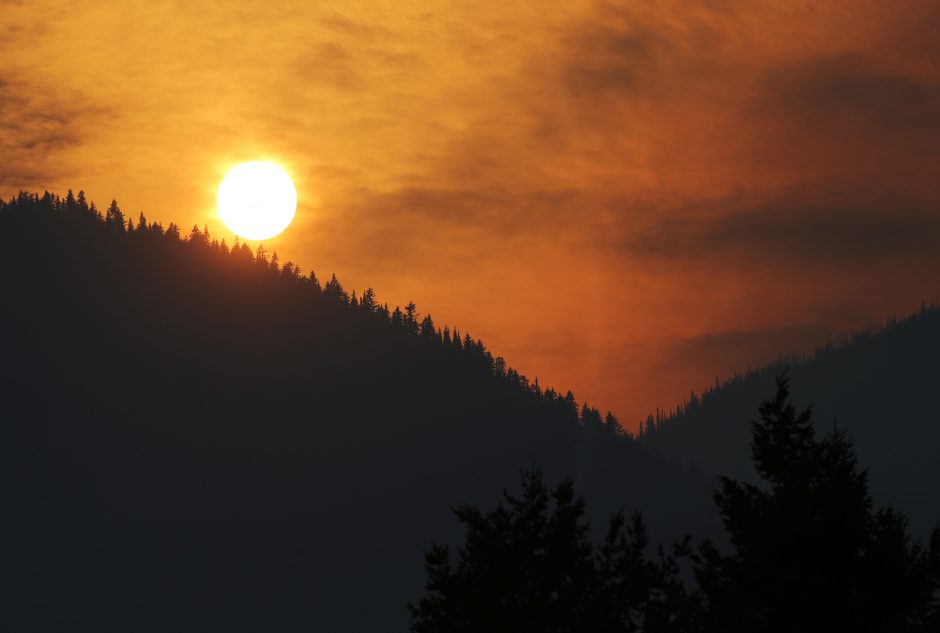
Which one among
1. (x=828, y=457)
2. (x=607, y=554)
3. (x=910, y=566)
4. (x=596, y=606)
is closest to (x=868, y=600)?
(x=910, y=566)

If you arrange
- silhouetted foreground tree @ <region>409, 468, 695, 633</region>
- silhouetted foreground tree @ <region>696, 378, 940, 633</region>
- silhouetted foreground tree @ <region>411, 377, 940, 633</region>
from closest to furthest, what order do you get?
silhouetted foreground tree @ <region>696, 378, 940, 633</region>, silhouetted foreground tree @ <region>411, 377, 940, 633</region>, silhouetted foreground tree @ <region>409, 468, 695, 633</region>

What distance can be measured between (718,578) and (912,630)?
3679 millimetres

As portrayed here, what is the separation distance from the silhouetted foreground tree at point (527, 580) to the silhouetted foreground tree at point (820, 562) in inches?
160

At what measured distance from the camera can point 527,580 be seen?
29266mm

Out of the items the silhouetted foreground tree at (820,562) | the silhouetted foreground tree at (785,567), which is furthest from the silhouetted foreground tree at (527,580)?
the silhouetted foreground tree at (820,562)

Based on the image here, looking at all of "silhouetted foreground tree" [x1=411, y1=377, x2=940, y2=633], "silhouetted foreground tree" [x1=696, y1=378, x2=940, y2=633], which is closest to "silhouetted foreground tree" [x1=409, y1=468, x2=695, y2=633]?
"silhouetted foreground tree" [x1=411, y1=377, x2=940, y2=633]

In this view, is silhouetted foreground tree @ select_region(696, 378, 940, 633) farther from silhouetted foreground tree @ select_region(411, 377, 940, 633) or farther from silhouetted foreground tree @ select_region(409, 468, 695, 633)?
silhouetted foreground tree @ select_region(409, 468, 695, 633)

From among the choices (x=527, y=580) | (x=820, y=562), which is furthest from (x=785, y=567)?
(x=527, y=580)

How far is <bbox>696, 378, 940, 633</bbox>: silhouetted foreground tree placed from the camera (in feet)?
73.9

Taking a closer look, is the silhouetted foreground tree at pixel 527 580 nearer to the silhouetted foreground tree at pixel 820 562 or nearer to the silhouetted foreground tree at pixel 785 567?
the silhouetted foreground tree at pixel 785 567

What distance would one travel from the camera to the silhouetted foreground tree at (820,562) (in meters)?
22.5

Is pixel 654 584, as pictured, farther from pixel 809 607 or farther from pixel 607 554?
pixel 809 607

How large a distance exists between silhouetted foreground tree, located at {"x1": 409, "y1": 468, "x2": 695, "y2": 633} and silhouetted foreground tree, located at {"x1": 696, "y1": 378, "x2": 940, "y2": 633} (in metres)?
4.06

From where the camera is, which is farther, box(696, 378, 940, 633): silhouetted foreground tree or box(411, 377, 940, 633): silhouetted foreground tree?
box(411, 377, 940, 633): silhouetted foreground tree
